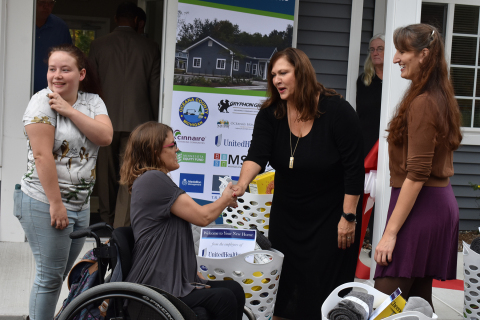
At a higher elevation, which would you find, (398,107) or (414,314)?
(398,107)

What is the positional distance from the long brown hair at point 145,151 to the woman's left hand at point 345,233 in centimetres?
101

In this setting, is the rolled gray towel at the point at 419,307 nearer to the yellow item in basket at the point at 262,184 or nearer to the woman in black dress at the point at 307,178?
the woman in black dress at the point at 307,178

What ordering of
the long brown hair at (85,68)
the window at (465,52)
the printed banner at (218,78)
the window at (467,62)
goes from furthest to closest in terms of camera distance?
the window at (467,62)
the window at (465,52)
the printed banner at (218,78)
the long brown hair at (85,68)

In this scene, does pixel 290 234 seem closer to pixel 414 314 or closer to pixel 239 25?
pixel 414 314

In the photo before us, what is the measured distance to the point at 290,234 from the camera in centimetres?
288

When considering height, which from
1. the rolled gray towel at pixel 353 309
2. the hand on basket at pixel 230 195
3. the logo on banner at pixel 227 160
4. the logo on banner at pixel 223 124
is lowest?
the rolled gray towel at pixel 353 309

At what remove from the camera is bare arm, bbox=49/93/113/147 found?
95.5 inches

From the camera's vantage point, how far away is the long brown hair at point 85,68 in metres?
2.58

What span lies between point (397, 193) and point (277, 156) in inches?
29.1

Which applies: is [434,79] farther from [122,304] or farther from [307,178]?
[122,304]

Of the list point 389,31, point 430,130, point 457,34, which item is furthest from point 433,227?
point 457,34

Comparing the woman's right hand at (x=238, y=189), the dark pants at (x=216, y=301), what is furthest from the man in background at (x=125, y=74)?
the dark pants at (x=216, y=301)

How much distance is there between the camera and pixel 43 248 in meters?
2.48

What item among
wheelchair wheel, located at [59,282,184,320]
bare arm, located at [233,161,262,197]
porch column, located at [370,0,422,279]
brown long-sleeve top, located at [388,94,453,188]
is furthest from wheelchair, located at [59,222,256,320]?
porch column, located at [370,0,422,279]
